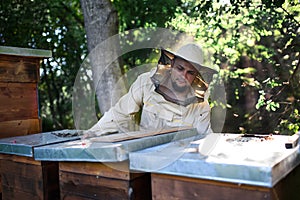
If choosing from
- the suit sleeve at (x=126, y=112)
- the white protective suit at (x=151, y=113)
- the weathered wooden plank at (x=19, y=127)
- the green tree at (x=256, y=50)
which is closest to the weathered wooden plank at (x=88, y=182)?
the white protective suit at (x=151, y=113)

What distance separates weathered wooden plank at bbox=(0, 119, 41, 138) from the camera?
2.19m

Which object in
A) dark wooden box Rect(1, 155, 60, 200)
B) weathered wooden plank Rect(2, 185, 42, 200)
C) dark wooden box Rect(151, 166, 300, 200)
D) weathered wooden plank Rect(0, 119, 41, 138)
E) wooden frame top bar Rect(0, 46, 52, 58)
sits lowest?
weathered wooden plank Rect(2, 185, 42, 200)

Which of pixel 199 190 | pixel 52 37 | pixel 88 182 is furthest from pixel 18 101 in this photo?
pixel 52 37

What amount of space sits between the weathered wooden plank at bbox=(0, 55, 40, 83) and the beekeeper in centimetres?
75

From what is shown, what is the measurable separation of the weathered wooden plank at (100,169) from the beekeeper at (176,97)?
0.49 m

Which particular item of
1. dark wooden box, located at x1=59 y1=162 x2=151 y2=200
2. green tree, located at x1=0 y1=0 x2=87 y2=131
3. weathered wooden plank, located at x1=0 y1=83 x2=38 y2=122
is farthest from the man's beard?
green tree, located at x1=0 y1=0 x2=87 y2=131

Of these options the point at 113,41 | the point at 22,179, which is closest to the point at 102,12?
the point at 113,41

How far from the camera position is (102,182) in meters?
1.36

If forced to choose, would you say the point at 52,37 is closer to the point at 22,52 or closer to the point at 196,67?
the point at 22,52

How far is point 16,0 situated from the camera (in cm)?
426

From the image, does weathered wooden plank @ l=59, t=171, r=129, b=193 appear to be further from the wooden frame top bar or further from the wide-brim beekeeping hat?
the wooden frame top bar

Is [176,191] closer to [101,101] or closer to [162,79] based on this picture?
[162,79]

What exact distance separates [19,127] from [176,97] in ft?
4.01

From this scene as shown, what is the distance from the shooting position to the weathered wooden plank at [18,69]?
7.22 feet
